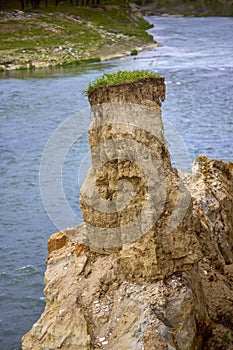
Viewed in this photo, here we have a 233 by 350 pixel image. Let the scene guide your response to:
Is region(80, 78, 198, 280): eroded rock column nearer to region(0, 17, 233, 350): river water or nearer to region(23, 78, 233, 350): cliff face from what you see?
region(23, 78, 233, 350): cliff face

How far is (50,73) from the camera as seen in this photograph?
49.8m

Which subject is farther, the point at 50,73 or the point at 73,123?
the point at 50,73

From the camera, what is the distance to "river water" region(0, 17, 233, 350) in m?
17.0

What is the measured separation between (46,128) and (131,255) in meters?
23.0

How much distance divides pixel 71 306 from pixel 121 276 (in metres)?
0.88

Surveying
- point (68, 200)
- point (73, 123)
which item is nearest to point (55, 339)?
point (68, 200)

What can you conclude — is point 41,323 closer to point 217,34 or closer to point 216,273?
point 216,273

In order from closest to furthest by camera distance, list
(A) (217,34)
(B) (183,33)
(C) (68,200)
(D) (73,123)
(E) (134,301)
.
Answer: (E) (134,301) < (C) (68,200) < (D) (73,123) < (A) (217,34) < (B) (183,33)

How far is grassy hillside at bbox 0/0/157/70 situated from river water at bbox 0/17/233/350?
4.05 metres

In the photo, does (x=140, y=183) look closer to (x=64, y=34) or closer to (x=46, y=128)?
(x=46, y=128)

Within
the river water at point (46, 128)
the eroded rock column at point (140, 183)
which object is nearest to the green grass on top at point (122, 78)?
the eroded rock column at point (140, 183)

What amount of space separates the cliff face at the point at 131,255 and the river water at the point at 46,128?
435cm

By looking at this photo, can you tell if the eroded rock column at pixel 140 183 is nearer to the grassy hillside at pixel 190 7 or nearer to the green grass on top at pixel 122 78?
the green grass on top at pixel 122 78

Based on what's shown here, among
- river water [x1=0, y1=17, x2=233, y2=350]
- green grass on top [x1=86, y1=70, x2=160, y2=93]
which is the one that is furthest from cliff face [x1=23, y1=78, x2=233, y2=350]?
river water [x1=0, y1=17, x2=233, y2=350]
